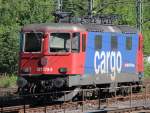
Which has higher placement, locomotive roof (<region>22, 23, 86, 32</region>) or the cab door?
locomotive roof (<region>22, 23, 86, 32</region>)

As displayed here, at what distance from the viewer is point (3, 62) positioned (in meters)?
40.7

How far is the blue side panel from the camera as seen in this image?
22.6 m

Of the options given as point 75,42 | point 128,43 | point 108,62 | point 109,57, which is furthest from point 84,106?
point 128,43

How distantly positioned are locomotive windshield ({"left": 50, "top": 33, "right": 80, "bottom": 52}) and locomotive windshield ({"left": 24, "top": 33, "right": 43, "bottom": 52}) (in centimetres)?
47

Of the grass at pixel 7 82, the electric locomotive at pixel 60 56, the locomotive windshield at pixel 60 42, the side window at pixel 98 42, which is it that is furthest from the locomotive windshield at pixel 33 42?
the grass at pixel 7 82

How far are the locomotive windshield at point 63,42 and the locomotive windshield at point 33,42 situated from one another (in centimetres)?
47

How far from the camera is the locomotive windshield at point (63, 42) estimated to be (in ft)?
70.5

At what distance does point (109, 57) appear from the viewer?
23.9 m

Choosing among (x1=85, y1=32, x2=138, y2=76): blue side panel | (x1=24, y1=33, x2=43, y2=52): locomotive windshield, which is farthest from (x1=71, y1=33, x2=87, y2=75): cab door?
(x1=24, y1=33, x2=43, y2=52): locomotive windshield

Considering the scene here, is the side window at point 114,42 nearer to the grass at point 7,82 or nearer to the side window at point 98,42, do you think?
the side window at point 98,42

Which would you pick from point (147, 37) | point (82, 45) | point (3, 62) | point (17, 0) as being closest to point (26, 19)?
point (17, 0)

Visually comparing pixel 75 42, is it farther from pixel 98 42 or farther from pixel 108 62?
pixel 108 62

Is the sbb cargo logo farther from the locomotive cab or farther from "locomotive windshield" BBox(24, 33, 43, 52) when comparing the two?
"locomotive windshield" BBox(24, 33, 43, 52)

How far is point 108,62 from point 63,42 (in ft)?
10.2
